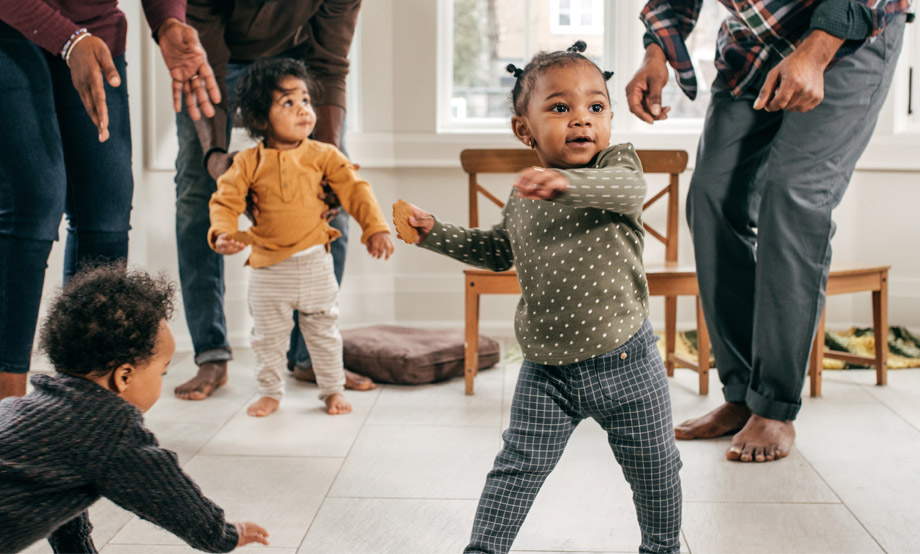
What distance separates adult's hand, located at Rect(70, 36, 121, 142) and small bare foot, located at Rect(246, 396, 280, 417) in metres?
0.94

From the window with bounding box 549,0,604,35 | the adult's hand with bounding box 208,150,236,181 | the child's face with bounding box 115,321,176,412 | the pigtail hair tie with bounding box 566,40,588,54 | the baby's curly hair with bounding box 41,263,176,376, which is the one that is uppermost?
the window with bounding box 549,0,604,35

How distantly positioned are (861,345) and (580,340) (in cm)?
232

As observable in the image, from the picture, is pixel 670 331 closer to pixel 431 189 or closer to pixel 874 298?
pixel 874 298

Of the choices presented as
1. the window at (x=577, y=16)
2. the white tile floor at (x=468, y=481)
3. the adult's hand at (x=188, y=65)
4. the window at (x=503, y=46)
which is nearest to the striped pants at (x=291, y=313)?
the white tile floor at (x=468, y=481)

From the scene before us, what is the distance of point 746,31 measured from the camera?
206 centimetres

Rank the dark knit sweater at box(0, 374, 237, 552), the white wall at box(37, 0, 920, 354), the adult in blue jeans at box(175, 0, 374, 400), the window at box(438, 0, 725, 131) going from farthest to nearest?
the window at box(438, 0, 725, 131)
the white wall at box(37, 0, 920, 354)
the adult in blue jeans at box(175, 0, 374, 400)
the dark knit sweater at box(0, 374, 237, 552)

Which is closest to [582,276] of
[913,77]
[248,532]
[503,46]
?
[248,532]

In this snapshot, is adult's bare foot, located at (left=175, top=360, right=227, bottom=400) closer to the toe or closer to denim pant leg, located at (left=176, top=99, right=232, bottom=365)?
denim pant leg, located at (left=176, top=99, right=232, bottom=365)

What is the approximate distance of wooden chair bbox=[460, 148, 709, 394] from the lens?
2.64m

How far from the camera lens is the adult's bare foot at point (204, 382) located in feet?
8.63

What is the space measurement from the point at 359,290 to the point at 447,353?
909 mm

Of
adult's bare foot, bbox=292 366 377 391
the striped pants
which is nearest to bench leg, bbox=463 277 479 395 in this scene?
adult's bare foot, bbox=292 366 377 391

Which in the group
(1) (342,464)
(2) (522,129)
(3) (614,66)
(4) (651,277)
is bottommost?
(1) (342,464)

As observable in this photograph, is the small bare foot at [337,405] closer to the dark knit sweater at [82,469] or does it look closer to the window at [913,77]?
the dark knit sweater at [82,469]
